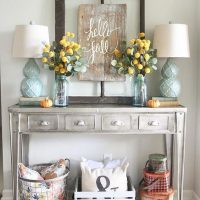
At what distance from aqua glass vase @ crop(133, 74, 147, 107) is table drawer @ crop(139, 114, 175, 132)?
170mm

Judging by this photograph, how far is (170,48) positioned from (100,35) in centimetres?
61

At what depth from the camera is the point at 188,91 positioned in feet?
8.80

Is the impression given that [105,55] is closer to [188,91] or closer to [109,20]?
[109,20]

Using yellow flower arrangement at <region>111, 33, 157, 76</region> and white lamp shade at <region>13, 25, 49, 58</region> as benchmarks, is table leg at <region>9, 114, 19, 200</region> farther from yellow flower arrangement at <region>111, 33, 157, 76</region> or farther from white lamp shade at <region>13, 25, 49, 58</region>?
yellow flower arrangement at <region>111, 33, 157, 76</region>

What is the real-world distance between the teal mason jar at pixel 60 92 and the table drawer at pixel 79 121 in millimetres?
176

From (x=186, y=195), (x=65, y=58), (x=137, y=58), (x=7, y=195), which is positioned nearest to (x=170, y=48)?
(x=137, y=58)

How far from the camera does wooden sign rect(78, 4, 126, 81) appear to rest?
259 cm

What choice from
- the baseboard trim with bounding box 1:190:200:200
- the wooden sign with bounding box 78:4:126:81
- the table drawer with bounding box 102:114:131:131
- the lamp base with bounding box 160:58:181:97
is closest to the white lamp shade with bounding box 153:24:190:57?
the lamp base with bounding box 160:58:181:97

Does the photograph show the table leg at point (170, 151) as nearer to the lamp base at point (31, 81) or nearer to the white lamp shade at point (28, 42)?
the lamp base at point (31, 81)

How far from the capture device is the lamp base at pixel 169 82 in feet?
8.18

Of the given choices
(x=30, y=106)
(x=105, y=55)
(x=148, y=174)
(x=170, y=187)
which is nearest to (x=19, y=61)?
(x=30, y=106)

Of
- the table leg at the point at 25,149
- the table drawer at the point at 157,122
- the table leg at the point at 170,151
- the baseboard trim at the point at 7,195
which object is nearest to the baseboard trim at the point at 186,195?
the baseboard trim at the point at 7,195

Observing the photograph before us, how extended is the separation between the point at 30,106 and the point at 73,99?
15.6 inches

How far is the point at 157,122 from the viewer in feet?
7.64
